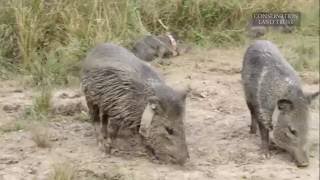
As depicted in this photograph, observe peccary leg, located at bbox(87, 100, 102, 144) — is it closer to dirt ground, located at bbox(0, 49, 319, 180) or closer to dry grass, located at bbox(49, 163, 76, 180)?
dirt ground, located at bbox(0, 49, 319, 180)

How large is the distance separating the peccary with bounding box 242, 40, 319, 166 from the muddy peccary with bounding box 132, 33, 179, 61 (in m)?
2.09

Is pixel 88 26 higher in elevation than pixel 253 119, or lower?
higher

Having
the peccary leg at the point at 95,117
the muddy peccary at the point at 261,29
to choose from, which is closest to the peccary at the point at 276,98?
the muddy peccary at the point at 261,29

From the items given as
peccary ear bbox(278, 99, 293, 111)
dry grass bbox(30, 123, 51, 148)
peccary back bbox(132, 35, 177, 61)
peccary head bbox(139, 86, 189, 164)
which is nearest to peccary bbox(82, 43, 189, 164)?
peccary head bbox(139, 86, 189, 164)

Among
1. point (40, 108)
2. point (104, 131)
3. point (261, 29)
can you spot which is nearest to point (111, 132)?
point (104, 131)

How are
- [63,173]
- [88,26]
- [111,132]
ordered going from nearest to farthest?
[63,173] < [111,132] < [88,26]

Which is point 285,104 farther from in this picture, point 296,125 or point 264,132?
point 264,132

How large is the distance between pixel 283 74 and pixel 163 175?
3.95 ft

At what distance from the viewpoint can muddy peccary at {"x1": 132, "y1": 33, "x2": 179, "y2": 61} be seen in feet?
25.8

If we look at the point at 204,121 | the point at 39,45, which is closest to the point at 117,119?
the point at 204,121

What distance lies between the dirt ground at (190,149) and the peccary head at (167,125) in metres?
0.11

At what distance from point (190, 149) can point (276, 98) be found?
30.4 inches

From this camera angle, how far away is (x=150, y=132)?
523 cm

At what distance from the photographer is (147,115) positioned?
17.1ft
